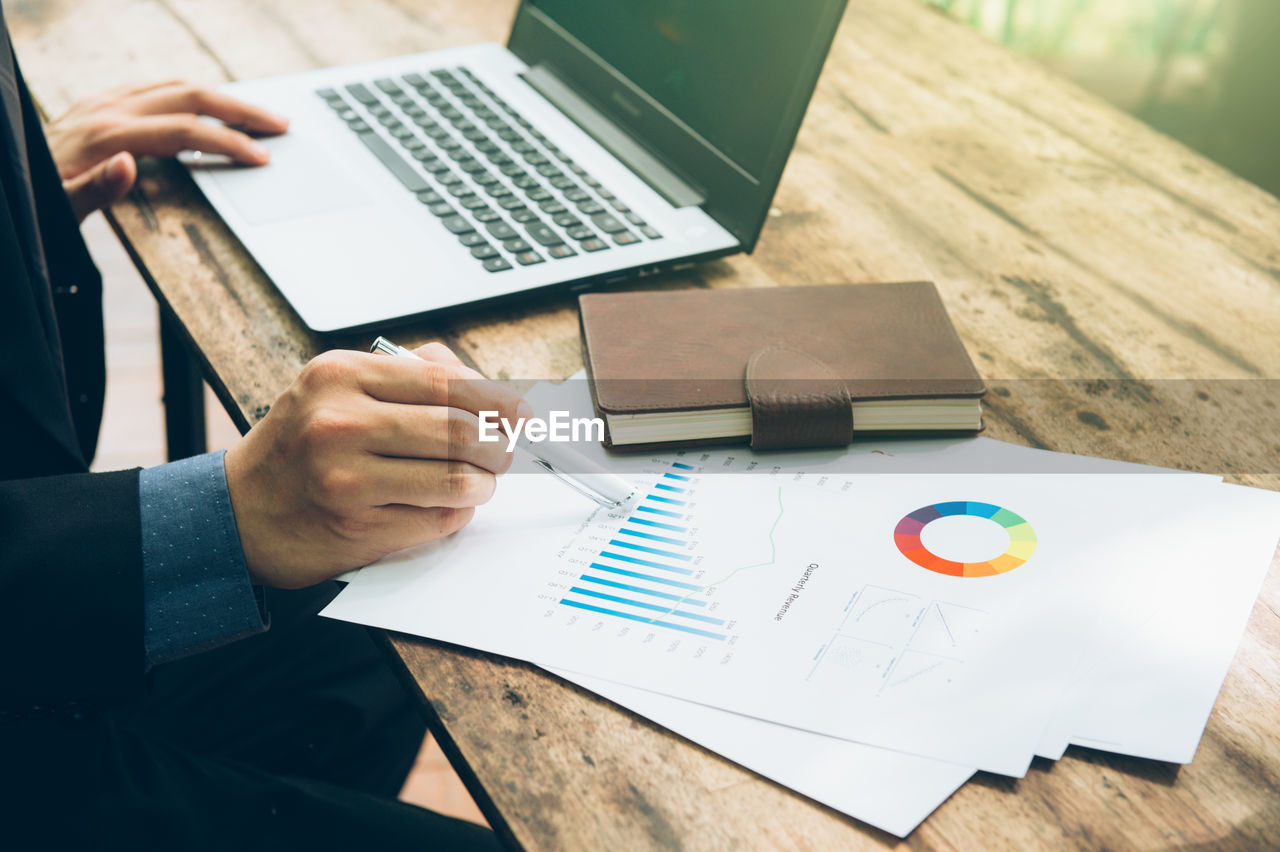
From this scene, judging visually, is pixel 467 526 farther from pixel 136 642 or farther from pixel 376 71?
A: pixel 376 71

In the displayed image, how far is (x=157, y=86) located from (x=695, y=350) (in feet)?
2.10

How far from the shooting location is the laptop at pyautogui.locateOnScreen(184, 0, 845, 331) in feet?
2.45

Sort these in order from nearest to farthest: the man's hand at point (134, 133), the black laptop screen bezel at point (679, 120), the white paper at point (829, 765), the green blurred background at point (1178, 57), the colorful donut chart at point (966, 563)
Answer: the white paper at point (829, 765)
the colorful donut chart at point (966, 563)
the black laptop screen bezel at point (679, 120)
the man's hand at point (134, 133)
the green blurred background at point (1178, 57)

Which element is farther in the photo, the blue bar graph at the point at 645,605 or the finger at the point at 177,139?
the finger at the point at 177,139

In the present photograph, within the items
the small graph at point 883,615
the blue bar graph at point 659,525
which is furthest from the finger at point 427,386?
the small graph at point 883,615

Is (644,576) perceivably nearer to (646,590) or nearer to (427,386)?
Answer: (646,590)

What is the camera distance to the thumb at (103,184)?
838mm

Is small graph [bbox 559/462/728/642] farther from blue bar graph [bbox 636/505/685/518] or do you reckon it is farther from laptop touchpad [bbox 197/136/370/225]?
laptop touchpad [bbox 197/136/370/225]

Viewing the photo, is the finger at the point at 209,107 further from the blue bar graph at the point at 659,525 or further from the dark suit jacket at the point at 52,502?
the blue bar graph at the point at 659,525

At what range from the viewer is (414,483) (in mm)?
550

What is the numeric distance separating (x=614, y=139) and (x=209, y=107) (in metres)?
0.37

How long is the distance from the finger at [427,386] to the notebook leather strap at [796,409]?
0.52 ft

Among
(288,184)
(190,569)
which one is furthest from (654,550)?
(288,184)

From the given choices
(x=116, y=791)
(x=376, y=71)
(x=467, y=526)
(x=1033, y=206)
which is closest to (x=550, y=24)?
(x=376, y=71)
